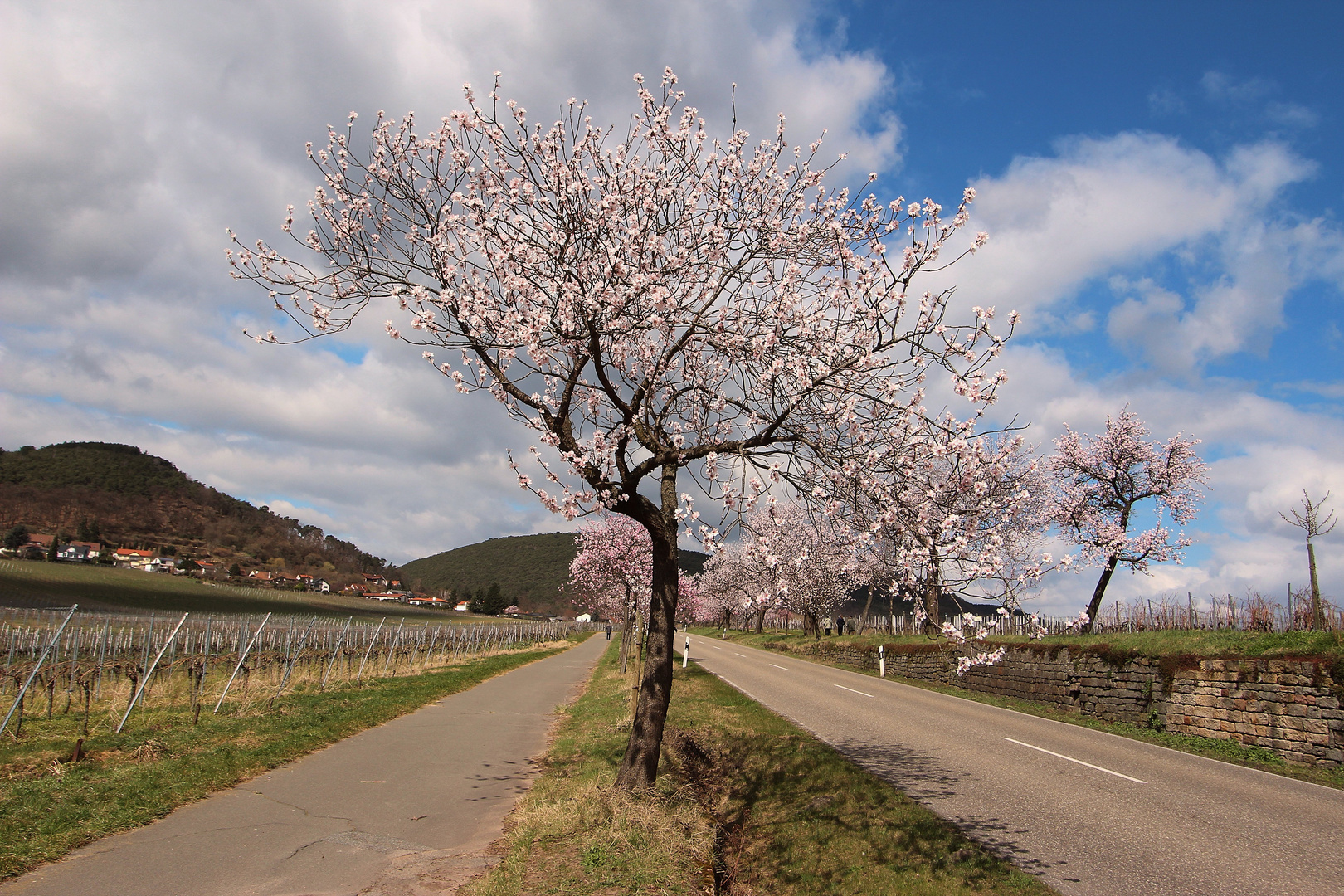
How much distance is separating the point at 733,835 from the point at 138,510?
6287 inches

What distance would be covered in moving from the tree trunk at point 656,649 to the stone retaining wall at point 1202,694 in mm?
11444

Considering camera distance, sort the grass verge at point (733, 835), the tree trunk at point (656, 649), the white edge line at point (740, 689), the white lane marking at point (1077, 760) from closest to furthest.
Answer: the grass verge at point (733, 835), the tree trunk at point (656, 649), the white lane marking at point (1077, 760), the white edge line at point (740, 689)

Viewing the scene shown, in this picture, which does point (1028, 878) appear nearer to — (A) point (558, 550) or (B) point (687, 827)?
Answer: (B) point (687, 827)

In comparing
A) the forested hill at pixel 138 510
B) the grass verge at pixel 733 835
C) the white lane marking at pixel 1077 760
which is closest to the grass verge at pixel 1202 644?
the white lane marking at pixel 1077 760

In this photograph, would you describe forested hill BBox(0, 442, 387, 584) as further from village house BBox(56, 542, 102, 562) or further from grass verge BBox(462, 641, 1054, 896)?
grass verge BBox(462, 641, 1054, 896)

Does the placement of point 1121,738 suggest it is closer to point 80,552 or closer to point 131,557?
point 131,557

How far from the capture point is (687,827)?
7.33 meters

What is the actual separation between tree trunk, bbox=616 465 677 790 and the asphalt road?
3.37 metres

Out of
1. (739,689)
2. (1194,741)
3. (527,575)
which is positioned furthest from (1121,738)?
(527,575)

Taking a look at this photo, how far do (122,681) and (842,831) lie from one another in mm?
17497

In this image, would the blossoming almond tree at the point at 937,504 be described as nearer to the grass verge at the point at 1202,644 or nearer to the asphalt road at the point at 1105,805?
the asphalt road at the point at 1105,805

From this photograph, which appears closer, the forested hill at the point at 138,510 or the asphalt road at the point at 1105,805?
the asphalt road at the point at 1105,805

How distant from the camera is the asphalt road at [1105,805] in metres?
6.68

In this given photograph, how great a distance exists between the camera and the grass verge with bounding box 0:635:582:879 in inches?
258
